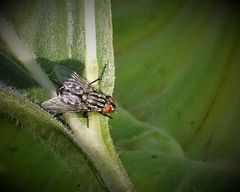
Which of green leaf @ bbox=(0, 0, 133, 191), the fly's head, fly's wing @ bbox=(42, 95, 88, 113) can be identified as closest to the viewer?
green leaf @ bbox=(0, 0, 133, 191)

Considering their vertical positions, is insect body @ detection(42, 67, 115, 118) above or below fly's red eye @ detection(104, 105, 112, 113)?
above

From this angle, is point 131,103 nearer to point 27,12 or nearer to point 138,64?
point 138,64

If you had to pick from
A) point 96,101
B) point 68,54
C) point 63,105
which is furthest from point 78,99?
point 68,54

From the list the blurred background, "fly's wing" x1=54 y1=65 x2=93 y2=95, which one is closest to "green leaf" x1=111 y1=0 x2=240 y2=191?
the blurred background

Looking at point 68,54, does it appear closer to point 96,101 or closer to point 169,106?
point 96,101

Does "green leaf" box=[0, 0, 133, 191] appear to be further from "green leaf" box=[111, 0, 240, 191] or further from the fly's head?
"green leaf" box=[111, 0, 240, 191]

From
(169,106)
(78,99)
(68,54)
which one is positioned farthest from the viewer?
(78,99)

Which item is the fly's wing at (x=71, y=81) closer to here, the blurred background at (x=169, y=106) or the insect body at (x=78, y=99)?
the insect body at (x=78, y=99)

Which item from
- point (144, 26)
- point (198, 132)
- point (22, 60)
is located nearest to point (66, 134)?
point (22, 60)
